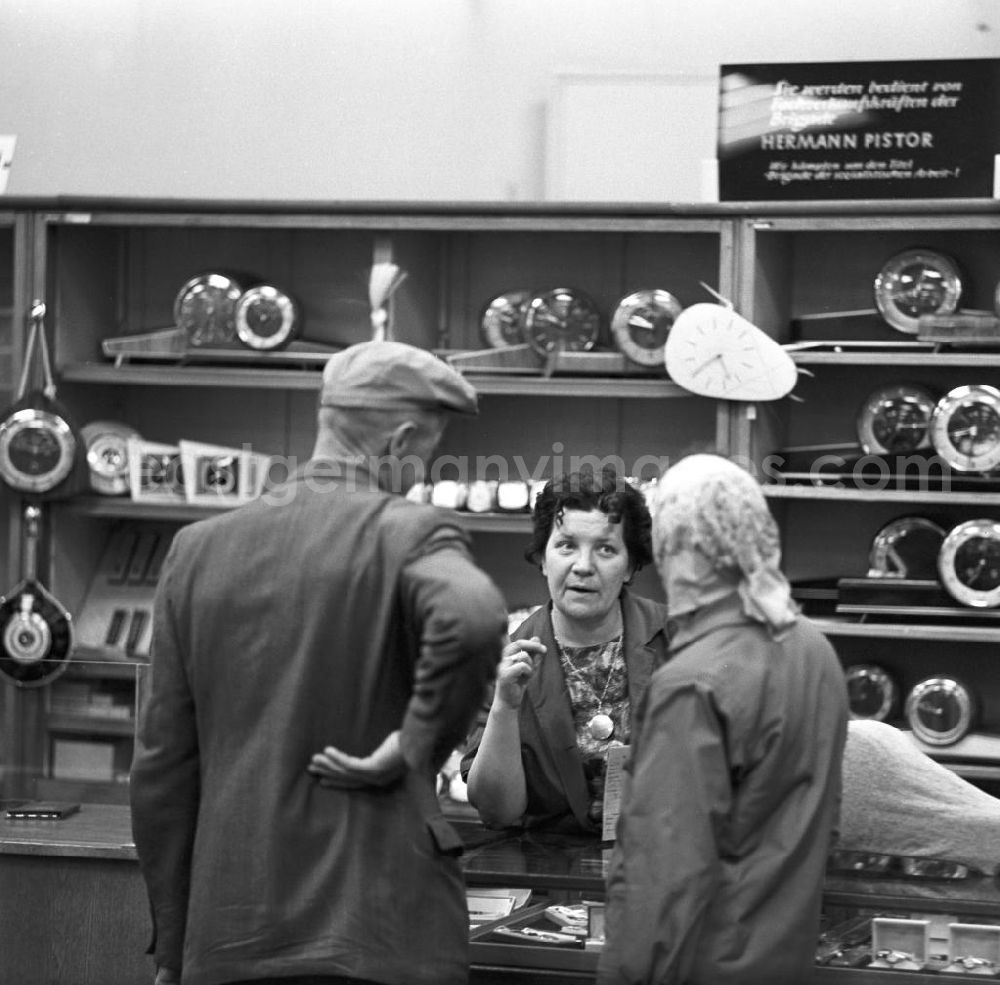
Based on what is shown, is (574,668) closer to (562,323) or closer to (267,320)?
(562,323)

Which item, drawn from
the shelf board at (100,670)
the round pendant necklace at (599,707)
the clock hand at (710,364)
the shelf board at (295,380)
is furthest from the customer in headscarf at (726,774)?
the shelf board at (295,380)

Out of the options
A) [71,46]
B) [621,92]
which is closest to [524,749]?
[621,92]

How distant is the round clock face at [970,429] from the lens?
412 centimetres

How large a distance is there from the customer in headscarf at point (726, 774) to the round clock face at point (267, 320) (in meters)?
2.74

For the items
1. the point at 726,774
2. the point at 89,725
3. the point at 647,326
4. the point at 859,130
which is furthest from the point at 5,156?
the point at 726,774

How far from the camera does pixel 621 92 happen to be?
4770 millimetres

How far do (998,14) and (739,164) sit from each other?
101 centimetres

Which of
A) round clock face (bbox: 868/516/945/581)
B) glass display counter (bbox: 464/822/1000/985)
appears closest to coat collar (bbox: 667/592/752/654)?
glass display counter (bbox: 464/822/1000/985)

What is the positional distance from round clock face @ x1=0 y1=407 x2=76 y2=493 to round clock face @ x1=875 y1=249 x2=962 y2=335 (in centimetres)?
223

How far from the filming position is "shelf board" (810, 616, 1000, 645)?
162 inches

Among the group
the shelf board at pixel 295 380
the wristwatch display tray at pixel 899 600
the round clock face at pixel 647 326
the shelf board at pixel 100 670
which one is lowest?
the shelf board at pixel 100 670

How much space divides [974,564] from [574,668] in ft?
5.68

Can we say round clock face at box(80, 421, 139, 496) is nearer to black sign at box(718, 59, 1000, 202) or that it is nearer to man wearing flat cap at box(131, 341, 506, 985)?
black sign at box(718, 59, 1000, 202)

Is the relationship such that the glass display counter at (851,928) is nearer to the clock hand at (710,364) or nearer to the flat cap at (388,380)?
the flat cap at (388,380)
